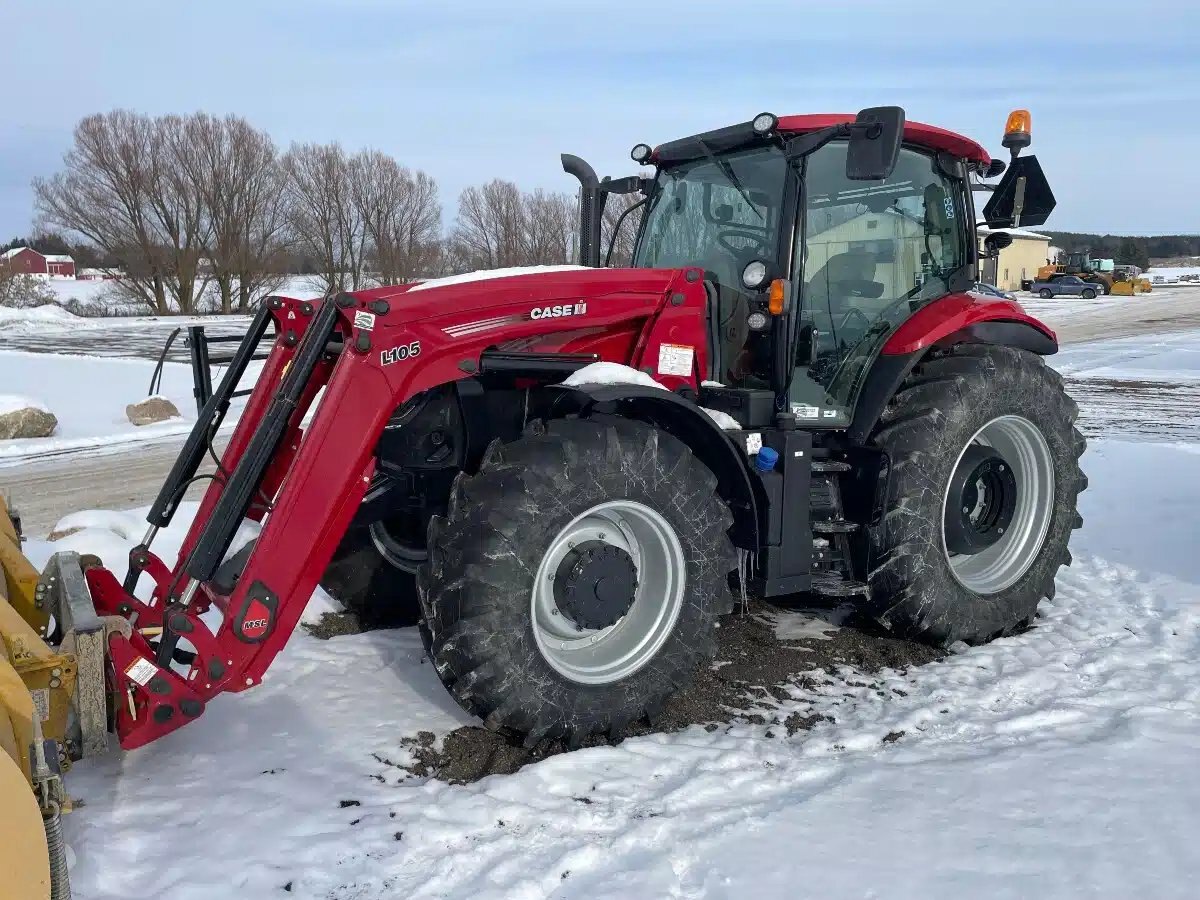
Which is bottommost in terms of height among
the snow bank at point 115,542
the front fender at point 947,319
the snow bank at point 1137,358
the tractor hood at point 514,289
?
the snow bank at point 115,542

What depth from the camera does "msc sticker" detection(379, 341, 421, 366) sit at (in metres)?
3.21

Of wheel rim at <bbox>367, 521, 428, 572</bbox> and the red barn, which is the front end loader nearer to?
wheel rim at <bbox>367, 521, 428, 572</bbox>

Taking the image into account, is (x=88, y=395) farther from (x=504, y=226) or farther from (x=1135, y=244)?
(x=1135, y=244)

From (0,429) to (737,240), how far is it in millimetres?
9195

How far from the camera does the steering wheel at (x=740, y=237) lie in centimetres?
425

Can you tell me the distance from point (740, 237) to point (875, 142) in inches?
35.1

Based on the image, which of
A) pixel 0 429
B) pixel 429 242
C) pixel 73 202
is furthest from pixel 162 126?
pixel 0 429

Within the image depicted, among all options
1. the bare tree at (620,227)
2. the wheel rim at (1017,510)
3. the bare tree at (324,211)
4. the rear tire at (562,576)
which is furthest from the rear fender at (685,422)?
the bare tree at (324,211)

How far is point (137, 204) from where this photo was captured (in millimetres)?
39281

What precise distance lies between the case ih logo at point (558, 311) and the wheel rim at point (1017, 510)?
216 centimetres

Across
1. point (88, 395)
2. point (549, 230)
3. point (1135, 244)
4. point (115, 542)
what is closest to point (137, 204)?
point (549, 230)

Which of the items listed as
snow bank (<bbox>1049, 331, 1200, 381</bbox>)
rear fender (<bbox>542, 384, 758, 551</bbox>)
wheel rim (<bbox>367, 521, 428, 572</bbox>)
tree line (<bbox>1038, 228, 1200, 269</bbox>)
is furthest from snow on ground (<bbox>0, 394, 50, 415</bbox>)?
tree line (<bbox>1038, 228, 1200, 269</bbox>)

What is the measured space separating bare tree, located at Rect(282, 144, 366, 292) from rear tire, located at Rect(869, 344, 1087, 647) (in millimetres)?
38941

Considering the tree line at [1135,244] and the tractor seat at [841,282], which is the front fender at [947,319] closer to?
the tractor seat at [841,282]
